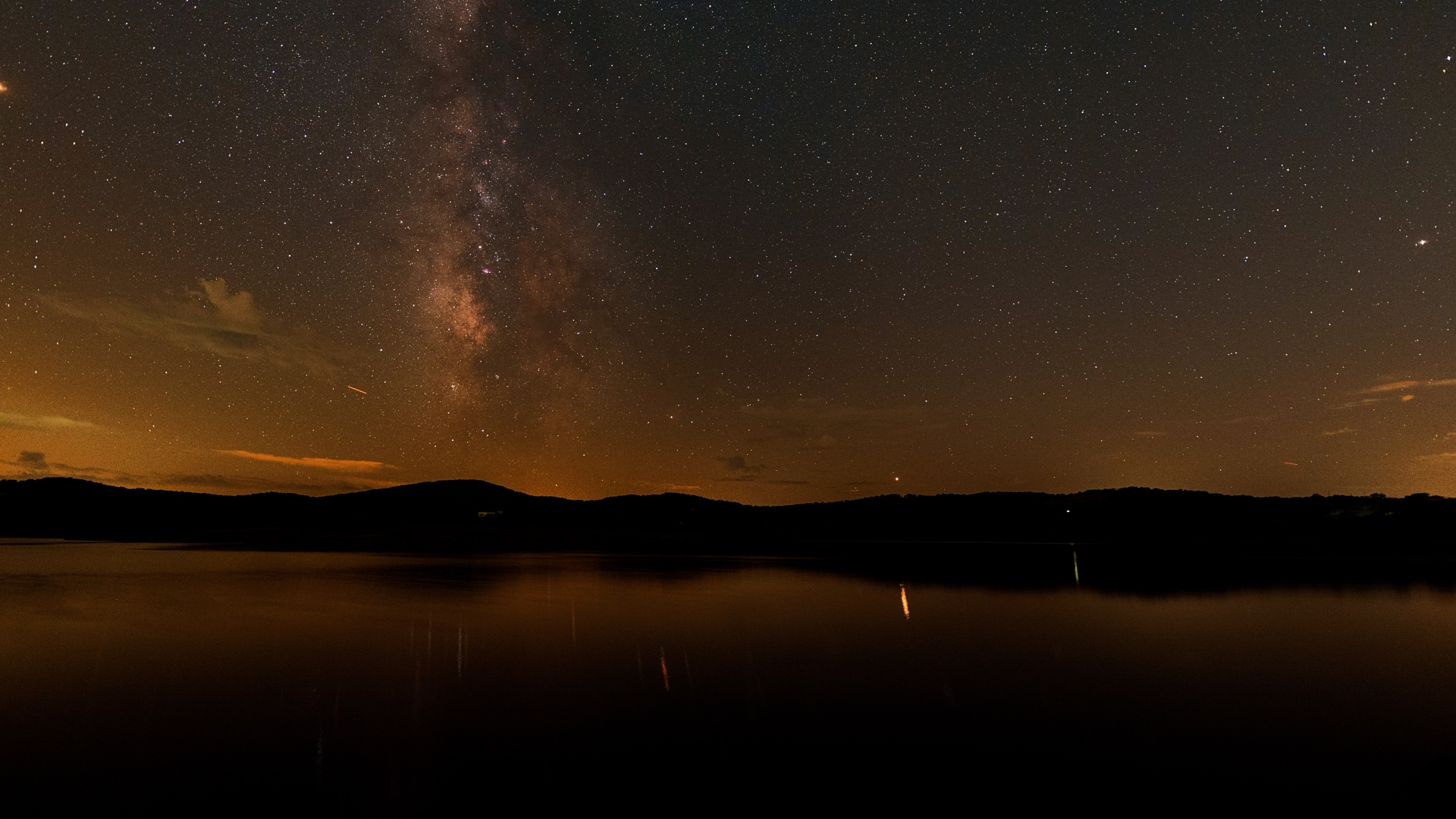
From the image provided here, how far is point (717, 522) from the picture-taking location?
11788 centimetres

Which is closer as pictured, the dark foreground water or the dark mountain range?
the dark foreground water

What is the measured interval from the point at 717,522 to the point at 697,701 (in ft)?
354

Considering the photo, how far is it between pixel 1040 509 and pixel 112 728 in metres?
116

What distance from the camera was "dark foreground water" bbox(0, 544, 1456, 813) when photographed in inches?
293

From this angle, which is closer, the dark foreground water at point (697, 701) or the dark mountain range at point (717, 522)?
the dark foreground water at point (697, 701)

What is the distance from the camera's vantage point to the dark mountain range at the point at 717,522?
7025cm

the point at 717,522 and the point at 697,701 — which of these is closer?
the point at 697,701

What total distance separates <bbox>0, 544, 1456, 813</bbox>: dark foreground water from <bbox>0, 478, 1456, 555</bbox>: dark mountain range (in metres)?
41.7

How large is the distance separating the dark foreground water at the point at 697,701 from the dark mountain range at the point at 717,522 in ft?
137

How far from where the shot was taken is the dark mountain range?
70.2 m

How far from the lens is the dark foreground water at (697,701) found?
744 centimetres

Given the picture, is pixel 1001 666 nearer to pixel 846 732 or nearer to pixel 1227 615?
pixel 846 732

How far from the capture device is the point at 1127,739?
926 centimetres

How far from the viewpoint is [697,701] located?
36.0 ft
